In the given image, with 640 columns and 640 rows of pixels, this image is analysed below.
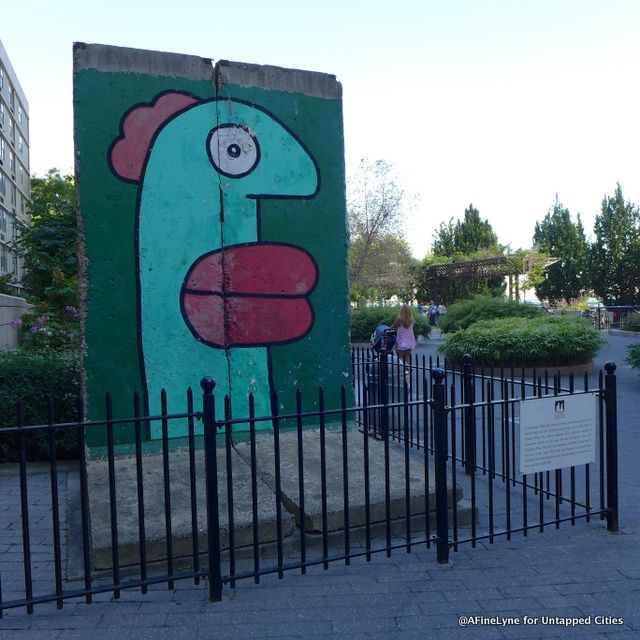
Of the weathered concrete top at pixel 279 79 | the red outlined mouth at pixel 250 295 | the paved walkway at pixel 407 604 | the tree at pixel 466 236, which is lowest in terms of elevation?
the paved walkway at pixel 407 604

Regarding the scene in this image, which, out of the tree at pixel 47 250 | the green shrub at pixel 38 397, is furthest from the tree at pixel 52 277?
the green shrub at pixel 38 397

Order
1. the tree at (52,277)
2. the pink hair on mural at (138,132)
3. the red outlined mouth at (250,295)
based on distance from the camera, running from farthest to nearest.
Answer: the tree at (52,277) → the red outlined mouth at (250,295) → the pink hair on mural at (138,132)

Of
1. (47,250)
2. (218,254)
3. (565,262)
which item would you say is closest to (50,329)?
(47,250)

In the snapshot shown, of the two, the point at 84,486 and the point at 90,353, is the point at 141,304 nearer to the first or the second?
the point at 90,353

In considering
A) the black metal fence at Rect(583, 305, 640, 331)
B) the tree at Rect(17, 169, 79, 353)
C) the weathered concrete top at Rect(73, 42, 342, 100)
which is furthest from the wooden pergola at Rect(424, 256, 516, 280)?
the weathered concrete top at Rect(73, 42, 342, 100)

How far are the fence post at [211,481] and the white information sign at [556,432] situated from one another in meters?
2.00

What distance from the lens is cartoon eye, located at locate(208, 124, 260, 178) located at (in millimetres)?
6133

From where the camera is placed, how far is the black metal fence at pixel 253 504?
3.59 m

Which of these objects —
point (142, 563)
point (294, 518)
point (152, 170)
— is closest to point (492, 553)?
point (294, 518)

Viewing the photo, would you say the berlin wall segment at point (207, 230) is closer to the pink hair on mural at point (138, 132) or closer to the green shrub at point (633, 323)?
the pink hair on mural at point (138, 132)

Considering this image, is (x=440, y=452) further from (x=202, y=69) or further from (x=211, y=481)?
(x=202, y=69)

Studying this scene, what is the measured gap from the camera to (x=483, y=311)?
69.1ft

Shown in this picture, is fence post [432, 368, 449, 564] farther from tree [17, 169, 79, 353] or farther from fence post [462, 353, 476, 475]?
tree [17, 169, 79, 353]

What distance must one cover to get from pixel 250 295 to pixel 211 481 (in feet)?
9.43
